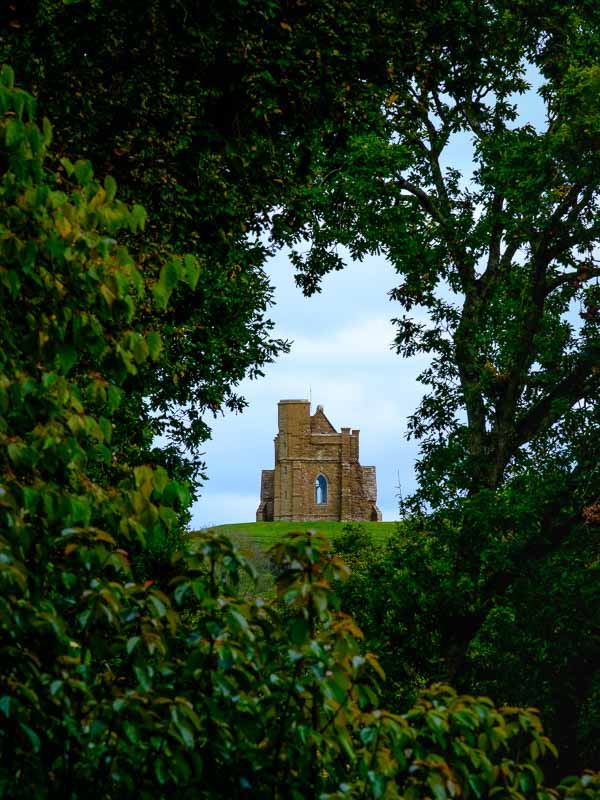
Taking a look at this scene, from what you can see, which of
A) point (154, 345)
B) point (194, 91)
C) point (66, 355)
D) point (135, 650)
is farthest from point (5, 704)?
point (194, 91)

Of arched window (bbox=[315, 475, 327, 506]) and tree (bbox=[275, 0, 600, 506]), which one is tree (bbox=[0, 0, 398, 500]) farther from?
arched window (bbox=[315, 475, 327, 506])

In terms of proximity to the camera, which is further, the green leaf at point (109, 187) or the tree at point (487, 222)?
the tree at point (487, 222)

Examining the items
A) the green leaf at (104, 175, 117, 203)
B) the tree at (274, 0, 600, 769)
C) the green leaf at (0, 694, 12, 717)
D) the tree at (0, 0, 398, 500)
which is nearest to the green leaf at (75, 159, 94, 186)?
the green leaf at (104, 175, 117, 203)

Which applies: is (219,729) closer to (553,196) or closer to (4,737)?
(4,737)

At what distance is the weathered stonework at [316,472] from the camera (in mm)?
88750

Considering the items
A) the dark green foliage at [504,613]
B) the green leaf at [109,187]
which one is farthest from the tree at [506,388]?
the green leaf at [109,187]

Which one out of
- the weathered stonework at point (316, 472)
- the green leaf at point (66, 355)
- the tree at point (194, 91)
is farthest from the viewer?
the weathered stonework at point (316, 472)

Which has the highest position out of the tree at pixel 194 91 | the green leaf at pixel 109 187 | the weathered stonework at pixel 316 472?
the weathered stonework at pixel 316 472

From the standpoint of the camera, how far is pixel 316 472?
90.5 metres

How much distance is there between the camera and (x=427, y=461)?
65.1 ft

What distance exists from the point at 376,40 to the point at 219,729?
11657 mm

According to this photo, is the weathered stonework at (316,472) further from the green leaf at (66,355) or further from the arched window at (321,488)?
the green leaf at (66,355)

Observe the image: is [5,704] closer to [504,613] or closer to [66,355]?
[66,355]

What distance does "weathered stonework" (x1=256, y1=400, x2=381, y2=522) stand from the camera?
291ft
